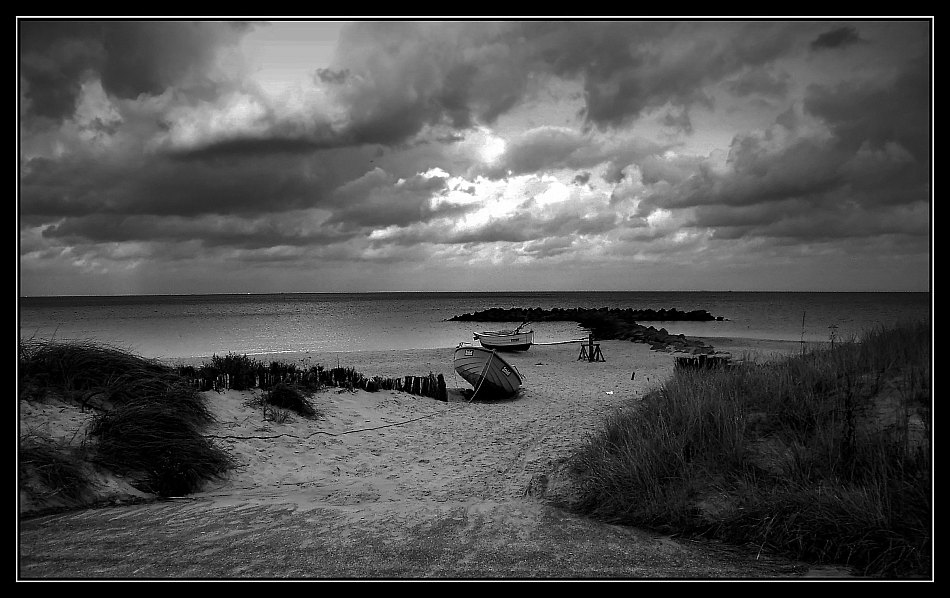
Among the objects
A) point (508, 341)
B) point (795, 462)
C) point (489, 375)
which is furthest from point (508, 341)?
point (795, 462)

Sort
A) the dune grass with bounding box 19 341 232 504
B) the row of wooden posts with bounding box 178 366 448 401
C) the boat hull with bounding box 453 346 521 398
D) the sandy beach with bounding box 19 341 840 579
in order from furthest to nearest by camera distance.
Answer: the boat hull with bounding box 453 346 521 398 → the row of wooden posts with bounding box 178 366 448 401 → the dune grass with bounding box 19 341 232 504 → the sandy beach with bounding box 19 341 840 579

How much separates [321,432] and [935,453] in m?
7.83

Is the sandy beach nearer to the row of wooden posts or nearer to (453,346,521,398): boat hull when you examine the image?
the row of wooden posts

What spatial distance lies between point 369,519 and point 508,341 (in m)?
22.8

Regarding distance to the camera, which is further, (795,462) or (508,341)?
(508,341)

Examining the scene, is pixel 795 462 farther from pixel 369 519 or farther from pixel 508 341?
pixel 508 341

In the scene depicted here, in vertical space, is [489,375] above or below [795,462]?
below

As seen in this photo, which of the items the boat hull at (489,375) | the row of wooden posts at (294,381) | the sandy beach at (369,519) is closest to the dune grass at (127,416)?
the sandy beach at (369,519)

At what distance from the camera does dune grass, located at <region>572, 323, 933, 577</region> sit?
367 centimetres

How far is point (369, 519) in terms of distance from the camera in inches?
179

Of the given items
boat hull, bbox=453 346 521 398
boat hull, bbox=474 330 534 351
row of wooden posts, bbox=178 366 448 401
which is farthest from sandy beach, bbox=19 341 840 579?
boat hull, bbox=474 330 534 351

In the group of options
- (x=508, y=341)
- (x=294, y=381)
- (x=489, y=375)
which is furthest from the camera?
(x=508, y=341)

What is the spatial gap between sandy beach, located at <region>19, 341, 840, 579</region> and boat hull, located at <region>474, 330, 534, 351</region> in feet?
55.5

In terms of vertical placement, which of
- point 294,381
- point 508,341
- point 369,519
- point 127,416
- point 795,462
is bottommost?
point 508,341
